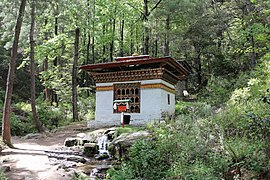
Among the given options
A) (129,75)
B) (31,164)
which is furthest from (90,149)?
(129,75)

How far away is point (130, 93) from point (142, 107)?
973mm

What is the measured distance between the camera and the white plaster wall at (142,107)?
13.0 m

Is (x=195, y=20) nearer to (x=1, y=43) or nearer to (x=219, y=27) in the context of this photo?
(x=219, y=27)

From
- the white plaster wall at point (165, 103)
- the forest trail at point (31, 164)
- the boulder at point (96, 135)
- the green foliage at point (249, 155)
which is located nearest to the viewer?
the green foliage at point (249, 155)

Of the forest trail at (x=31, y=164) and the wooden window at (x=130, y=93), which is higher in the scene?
the wooden window at (x=130, y=93)

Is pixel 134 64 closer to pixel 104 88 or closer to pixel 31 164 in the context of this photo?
pixel 104 88

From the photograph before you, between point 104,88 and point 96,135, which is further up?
point 104,88

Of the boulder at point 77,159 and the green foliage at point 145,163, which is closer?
the green foliage at point 145,163

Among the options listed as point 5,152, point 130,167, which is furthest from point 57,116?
point 130,167

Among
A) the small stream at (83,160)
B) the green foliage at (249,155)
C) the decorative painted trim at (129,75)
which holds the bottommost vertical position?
the small stream at (83,160)

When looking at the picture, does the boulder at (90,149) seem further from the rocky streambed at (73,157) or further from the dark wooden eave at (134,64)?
the dark wooden eave at (134,64)

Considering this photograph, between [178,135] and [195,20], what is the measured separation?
16962mm

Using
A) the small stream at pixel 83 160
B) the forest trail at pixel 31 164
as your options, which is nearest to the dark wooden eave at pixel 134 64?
the small stream at pixel 83 160

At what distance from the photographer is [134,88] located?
1350 centimetres
